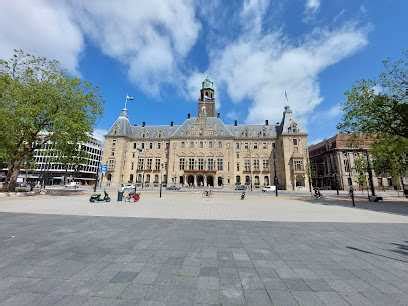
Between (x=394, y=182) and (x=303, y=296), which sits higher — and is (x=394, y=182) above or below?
above

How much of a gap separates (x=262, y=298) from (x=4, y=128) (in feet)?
102

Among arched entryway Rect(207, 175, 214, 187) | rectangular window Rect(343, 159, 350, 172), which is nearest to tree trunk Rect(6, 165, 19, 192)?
arched entryway Rect(207, 175, 214, 187)

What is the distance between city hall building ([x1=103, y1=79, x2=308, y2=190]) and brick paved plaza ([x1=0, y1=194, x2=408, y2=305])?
5327 centimetres

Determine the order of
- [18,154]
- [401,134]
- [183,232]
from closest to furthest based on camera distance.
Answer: [183,232]
[401,134]
[18,154]

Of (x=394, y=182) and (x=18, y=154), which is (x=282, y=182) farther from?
(x=18, y=154)

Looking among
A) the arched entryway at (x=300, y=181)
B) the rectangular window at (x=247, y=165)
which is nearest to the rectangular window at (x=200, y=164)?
the rectangular window at (x=247, y=165)

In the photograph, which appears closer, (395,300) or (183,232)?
(395,300)

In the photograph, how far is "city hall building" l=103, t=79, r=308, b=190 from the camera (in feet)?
200

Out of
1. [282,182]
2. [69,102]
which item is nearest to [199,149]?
[282,182]

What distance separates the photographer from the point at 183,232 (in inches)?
328

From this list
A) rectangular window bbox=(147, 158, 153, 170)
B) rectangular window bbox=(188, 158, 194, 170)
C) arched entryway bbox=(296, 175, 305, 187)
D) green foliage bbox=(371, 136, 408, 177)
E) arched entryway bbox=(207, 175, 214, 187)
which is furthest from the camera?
rectangular window bbox=(147, 158, 153, 170)

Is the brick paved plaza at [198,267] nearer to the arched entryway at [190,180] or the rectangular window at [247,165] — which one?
the arched entryway at [190,180]

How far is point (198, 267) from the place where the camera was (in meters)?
4.82

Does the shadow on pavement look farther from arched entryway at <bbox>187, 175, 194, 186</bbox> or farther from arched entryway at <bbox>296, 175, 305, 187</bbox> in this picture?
arched entryway at <bbox>187, 175, 194, 186</bbox>
